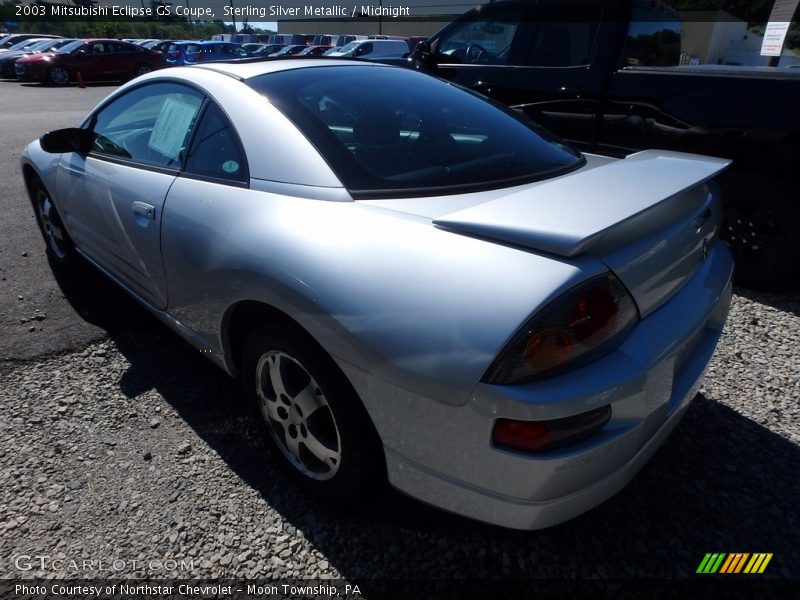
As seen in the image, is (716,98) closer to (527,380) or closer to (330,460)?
(527,380)

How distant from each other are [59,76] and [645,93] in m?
21.6

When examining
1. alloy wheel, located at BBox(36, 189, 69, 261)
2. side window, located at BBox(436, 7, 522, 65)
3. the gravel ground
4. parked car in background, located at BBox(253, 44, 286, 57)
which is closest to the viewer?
the gravel ground

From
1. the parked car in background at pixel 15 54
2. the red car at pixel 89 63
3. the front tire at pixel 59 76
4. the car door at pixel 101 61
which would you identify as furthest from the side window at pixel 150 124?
the parked car in background at pixel 15 54

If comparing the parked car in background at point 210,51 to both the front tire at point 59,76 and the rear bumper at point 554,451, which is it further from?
the rear bumper at point 554,451

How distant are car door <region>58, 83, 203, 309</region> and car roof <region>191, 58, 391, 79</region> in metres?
0.18

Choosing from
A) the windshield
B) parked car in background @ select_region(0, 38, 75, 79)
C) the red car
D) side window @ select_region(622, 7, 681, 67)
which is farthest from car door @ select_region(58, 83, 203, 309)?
parked car in background @ select_region(0, 38, 75, 79)

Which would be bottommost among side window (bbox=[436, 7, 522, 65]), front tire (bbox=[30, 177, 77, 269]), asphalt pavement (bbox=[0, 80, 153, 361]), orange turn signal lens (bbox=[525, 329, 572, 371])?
asphalt pavement (bbox=[0, 80, 153, 361])

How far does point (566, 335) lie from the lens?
1.35 m

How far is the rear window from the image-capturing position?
1863mm

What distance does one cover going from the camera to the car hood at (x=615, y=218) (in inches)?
55.5

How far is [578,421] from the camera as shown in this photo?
4.50ft

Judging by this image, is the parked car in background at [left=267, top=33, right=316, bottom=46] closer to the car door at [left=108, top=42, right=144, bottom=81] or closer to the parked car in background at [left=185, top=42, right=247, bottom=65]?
the parked car in background at [left=185, top=42, right=247, bottom=65]

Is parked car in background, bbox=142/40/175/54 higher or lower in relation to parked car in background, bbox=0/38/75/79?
higher

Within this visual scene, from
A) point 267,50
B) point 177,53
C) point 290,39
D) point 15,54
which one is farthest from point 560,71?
point 290,39
